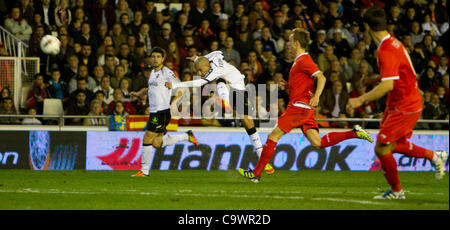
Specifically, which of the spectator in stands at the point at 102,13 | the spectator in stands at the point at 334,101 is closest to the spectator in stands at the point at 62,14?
the spectator in stands at the point at 102,13

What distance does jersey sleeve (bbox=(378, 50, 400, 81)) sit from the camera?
7.71m

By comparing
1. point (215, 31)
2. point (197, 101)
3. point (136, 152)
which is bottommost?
point (136, 152)

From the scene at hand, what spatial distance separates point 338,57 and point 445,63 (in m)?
3.06

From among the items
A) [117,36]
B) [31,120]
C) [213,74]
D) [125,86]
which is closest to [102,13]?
[117,36]

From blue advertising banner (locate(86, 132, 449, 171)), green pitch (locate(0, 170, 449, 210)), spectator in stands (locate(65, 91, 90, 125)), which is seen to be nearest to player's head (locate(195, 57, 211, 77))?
green pitch (locate(0, 170, 449, 210))

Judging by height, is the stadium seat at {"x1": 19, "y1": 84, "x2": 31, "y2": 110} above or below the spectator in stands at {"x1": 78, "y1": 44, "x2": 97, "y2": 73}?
below

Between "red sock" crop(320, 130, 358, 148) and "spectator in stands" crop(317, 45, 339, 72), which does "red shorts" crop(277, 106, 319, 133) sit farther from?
"spectator in stands" crop(317, 45, 339, 72)

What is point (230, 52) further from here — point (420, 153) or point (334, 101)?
point (420, 153)

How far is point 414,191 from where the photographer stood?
1003 cm

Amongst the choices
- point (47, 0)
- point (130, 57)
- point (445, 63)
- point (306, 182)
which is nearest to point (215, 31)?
point (130, 57)

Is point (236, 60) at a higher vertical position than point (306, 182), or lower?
higher

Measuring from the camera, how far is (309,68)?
10047 millimetres

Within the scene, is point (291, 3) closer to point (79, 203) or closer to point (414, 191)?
point (414, 191)

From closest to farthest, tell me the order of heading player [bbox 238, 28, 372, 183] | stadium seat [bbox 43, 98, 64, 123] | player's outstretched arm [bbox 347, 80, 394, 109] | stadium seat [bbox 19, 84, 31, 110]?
player's outstretched arm [bbox 347, 80, 394, 109] → heading player [bbox 238, 28, 372, 183] → stadium seat [bbox 43, 98, 64, 123] → stadium seat [bbox 19, 84, 31, 110]
